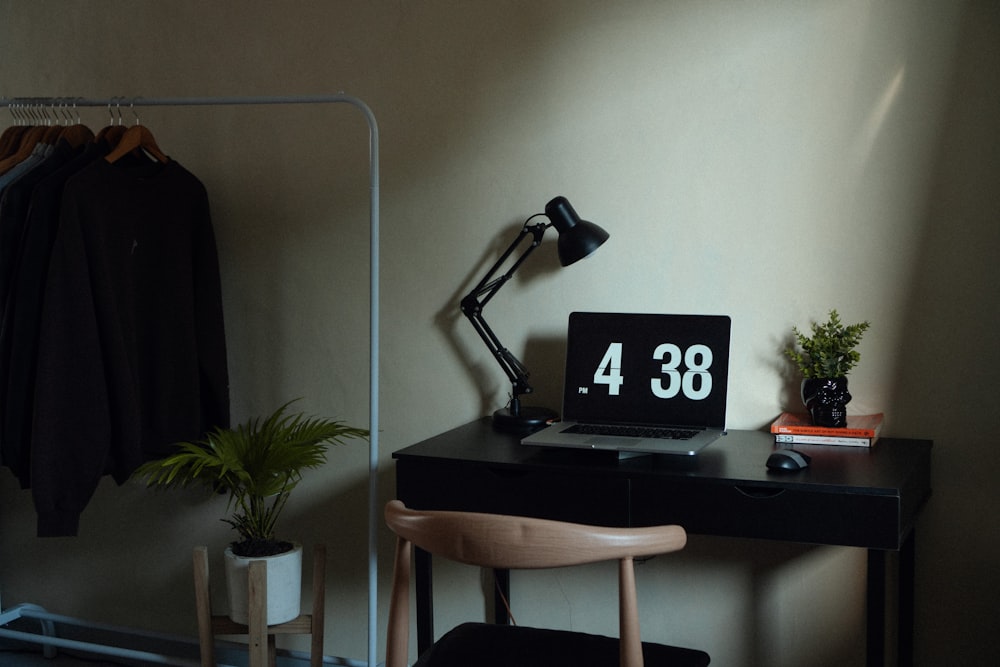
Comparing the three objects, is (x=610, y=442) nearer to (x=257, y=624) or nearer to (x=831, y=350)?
(x=831, y=350)

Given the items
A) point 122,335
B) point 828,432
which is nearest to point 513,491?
point 828,432

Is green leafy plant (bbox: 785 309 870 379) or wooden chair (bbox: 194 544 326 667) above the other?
green leafy plant (bbox: 785 309 870 379)

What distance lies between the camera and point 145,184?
2.55 metres

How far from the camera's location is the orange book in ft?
6.92

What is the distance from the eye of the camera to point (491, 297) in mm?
2521

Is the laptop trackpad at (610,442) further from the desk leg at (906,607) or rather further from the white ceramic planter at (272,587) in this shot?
the white ceramic planter at (272,587)

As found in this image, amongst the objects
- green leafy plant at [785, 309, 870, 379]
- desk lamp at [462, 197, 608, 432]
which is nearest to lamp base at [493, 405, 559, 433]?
desk lamp at [462, 197, 608, 432]

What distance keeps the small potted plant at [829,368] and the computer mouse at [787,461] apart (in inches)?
10.2

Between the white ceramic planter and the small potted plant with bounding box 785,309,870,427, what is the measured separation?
4.02 feet

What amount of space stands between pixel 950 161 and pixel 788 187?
33 cm

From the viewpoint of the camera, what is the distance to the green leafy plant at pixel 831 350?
2.17 m

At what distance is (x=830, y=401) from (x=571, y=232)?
66 cm

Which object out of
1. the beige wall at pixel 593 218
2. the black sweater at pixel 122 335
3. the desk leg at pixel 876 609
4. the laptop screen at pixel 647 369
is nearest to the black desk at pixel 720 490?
the desk leg at pixel 876 609

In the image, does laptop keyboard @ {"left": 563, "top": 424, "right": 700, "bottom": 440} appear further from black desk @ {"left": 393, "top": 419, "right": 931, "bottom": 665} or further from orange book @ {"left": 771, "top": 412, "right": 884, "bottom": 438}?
orange book @ {"left": 771, "top": 412, "right": 884, "bottom": 438}
